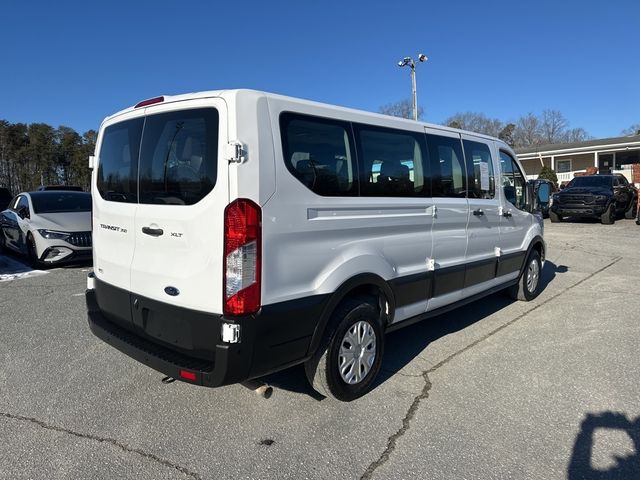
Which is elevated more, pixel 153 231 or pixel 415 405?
pixel 153 231

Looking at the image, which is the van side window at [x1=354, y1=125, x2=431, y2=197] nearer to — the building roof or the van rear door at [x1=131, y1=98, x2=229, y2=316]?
the van rear door at [x1=131, y1=98, x2=229, y2=316]

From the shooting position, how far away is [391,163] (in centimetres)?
389

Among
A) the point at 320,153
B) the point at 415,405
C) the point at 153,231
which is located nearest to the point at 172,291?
the point at 153,231

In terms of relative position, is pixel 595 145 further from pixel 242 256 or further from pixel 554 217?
pixel 242 256

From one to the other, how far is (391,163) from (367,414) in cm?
197

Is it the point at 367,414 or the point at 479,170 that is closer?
the point at 367,414

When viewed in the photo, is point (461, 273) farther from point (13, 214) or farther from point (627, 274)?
point (13, 214)

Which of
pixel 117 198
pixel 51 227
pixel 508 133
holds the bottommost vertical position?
pixel 51 227

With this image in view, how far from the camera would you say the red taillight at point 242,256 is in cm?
275

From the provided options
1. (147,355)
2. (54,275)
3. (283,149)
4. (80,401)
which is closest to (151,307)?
(147,355)

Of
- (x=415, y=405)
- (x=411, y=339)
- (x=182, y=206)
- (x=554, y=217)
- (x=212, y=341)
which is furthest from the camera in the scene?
(x=554, y=217)

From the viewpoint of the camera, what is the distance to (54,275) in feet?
28.1

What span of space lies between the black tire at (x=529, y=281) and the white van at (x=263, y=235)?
243 cm

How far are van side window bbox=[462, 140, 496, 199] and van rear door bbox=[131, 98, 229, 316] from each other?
302cm
